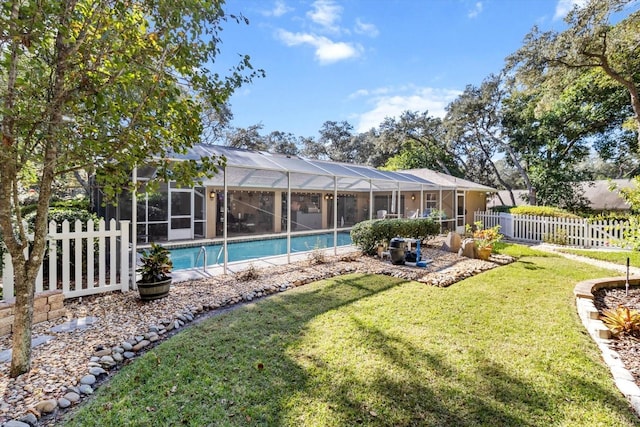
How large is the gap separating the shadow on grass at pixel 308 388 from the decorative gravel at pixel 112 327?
11.2 inches

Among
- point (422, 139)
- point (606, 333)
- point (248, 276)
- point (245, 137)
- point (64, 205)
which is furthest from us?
point (245, 137)

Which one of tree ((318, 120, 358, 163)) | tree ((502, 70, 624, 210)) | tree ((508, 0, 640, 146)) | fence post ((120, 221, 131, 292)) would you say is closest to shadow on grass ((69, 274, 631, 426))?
fence post ((120, 221, 131, 292))

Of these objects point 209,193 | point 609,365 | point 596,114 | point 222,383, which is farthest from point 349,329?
point 596,114

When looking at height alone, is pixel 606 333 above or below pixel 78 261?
below

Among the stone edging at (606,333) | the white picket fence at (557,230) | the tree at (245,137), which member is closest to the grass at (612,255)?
the white picket fence at (557,230)

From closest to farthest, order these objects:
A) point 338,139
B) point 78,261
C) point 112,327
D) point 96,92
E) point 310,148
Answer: point 96,92, point 112,327, point 78,261, point 310,148, point 338,139

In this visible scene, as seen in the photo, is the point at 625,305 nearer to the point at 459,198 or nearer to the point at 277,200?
the point at 459,198

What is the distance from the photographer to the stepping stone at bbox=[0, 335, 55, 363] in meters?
3.06

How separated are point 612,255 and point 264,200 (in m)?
13.8

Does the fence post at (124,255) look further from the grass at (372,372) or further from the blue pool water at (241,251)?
the blue pool water at (241,251)

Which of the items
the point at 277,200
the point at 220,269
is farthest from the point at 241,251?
the point at 277,200

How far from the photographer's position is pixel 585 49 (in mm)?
10414

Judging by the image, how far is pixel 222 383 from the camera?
9.02ft

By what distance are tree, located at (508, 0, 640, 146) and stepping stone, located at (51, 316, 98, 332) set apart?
49.4 feet
